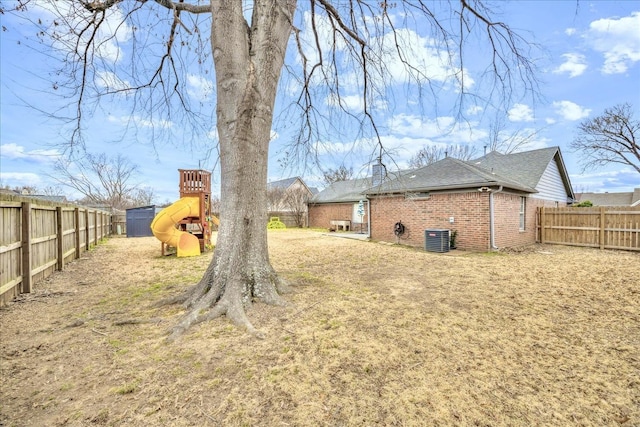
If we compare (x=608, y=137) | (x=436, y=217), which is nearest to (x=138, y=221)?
(x=436, y=217)

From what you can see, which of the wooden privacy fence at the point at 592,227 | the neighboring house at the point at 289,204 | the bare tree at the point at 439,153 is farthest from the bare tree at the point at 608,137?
the neighboring house at the point at 289,204

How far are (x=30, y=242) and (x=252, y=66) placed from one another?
5.01m

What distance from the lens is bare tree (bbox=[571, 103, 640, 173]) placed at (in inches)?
863

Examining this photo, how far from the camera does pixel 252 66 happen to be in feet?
13.6

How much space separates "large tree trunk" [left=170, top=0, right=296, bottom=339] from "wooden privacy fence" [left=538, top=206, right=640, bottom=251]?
1340 cm

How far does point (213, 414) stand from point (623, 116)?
32.0 metres

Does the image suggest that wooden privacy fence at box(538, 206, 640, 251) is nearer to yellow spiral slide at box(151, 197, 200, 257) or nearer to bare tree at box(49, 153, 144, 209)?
yellow spiral slide at box(151, 197, 200, 257)

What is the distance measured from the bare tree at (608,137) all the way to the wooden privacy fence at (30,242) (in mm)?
32338

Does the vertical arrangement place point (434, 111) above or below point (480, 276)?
above

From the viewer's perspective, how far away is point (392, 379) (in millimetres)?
2471

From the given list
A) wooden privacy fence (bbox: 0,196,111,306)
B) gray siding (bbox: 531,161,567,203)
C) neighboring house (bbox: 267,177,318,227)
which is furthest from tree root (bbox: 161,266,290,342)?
neighboring house (bbox: 267,177,318,227)

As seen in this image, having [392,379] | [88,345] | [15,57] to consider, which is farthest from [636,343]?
[15,57]

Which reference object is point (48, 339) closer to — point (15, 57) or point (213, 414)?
point (213, 414)

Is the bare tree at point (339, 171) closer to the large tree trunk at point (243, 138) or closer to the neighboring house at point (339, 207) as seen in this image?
the neighboring house at point (339, 207)
